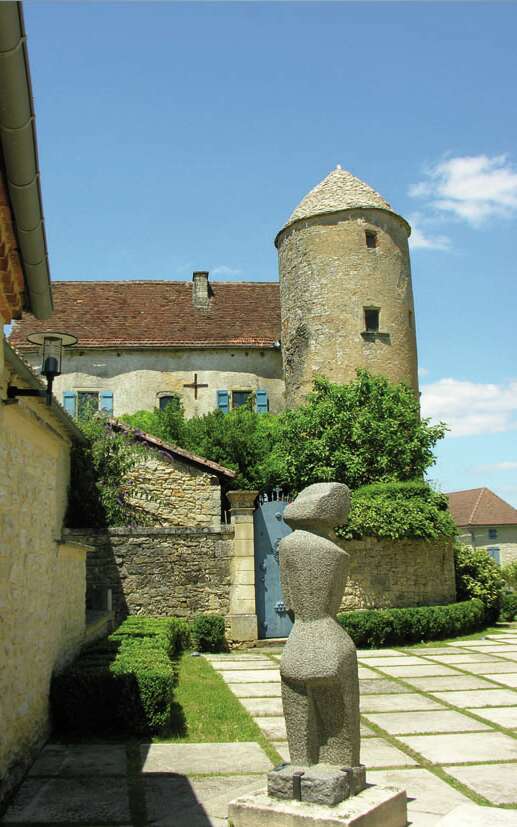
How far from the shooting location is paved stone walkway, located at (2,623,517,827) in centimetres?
552

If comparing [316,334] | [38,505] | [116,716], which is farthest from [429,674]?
[316,334]

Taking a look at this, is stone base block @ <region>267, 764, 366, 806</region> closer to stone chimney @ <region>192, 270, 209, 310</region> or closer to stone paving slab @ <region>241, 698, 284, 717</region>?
stone paving slab @ <region>241, 698, 284, 717</region>

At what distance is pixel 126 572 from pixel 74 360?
1299 centimetres

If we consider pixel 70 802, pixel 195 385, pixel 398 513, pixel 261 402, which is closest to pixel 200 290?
pixel 195 385

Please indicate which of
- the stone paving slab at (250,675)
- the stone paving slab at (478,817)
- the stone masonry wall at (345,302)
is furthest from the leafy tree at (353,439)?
the stone paving slab at (478,817)

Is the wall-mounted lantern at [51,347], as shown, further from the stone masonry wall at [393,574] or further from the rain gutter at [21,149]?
the stone masonry wall at [393,574]

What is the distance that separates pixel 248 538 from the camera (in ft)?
51.5

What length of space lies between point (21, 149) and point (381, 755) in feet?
20.0

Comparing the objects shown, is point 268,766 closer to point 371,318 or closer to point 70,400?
point 371,318

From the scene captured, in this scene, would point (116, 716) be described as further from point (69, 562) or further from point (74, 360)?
point (74, 360)

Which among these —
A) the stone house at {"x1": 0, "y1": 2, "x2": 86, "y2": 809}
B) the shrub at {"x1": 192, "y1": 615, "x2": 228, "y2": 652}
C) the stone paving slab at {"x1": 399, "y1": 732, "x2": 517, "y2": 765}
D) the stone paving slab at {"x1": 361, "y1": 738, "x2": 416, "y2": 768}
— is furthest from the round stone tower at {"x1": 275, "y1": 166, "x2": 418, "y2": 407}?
the stone paving slab at {"x1": 361, "y1": 738, "x2": 416, "y2": 768}

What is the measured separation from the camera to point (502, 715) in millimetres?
8938

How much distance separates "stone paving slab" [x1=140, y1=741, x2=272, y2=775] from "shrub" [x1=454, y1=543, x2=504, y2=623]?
13441 mm

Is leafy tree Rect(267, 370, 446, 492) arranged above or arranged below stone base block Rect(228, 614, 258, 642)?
above
